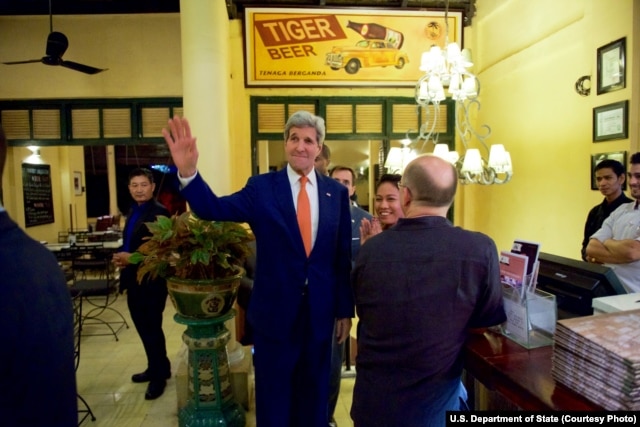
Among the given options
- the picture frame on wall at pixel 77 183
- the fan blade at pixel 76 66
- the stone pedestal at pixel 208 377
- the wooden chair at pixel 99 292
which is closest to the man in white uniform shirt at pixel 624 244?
the stone pedestal at pixel 208 377

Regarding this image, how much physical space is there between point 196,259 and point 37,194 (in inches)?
265

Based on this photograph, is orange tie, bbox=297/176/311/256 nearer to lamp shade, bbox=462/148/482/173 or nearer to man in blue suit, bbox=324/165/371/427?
man in blue suit, bbox=324/165/371/427

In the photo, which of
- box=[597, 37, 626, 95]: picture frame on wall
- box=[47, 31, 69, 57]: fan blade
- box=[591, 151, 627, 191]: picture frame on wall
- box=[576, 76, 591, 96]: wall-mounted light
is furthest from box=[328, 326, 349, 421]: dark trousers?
box=[47, 31, 69, 57]: fan blade

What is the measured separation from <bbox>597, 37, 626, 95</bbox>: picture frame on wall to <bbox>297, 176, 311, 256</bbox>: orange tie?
2980 millimetres

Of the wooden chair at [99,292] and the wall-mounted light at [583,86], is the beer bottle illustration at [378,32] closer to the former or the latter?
the wall-mounted light at [583,86]

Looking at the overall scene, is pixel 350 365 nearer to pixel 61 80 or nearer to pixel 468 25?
pixel 468 25

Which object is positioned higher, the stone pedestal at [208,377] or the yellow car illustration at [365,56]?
the yellow car illustration at [365,56]

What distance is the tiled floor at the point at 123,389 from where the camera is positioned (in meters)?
2.65

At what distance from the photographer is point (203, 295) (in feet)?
7.18

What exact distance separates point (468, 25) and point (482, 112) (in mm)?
1170

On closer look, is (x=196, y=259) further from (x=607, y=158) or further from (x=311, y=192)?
(x=607, y=158)

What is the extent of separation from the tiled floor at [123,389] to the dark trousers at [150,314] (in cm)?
18

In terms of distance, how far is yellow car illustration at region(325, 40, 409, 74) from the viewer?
17.1 feet

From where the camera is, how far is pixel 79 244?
5.81 meters
